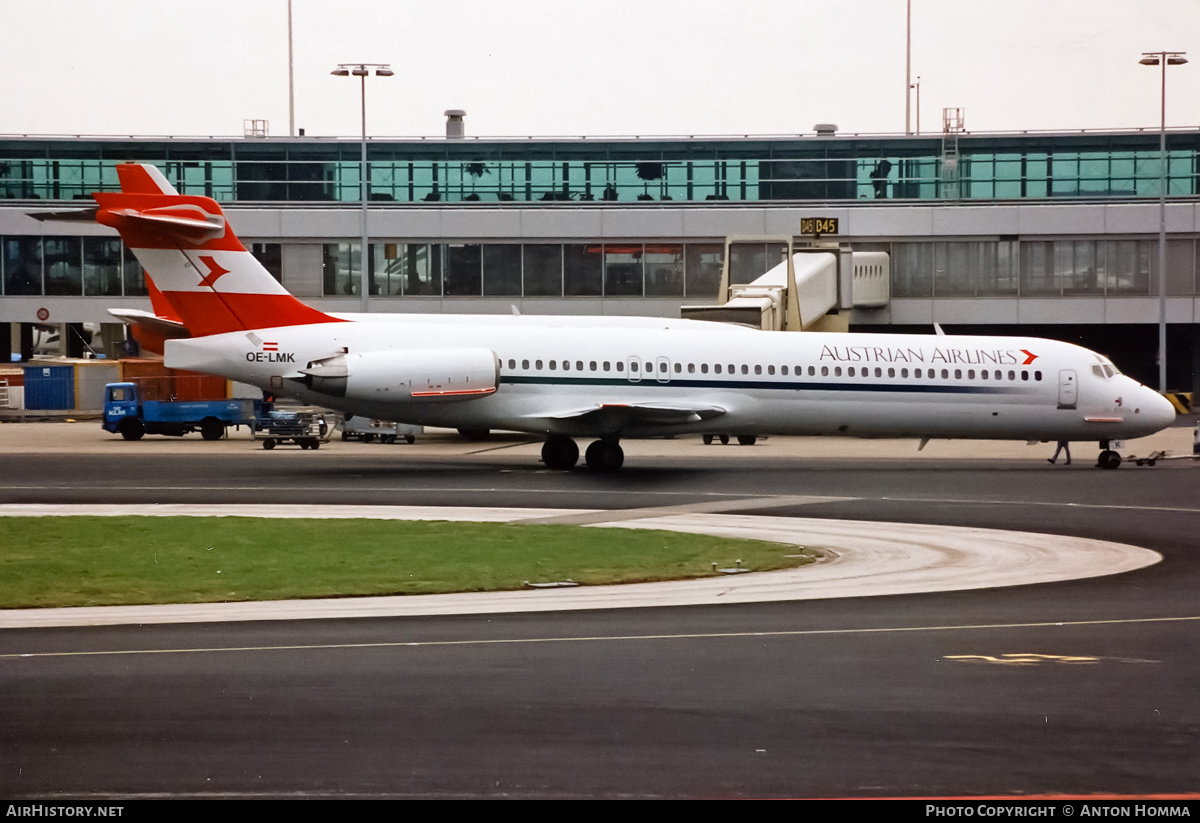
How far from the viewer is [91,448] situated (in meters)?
41.6

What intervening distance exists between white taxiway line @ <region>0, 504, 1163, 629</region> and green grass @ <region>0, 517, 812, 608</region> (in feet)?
1.83

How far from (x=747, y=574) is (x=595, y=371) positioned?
1598 centimetres

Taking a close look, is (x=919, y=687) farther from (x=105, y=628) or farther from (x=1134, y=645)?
(x=105, y=628)

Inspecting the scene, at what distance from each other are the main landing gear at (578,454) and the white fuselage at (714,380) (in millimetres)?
411

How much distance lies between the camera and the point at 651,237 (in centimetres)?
6303

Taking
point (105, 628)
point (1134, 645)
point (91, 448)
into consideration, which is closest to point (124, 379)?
point (91, 448)

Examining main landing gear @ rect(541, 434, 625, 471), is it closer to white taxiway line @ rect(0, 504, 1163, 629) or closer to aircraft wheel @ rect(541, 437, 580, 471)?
aircraft wheel @ rect(541, 437, 580, 471)

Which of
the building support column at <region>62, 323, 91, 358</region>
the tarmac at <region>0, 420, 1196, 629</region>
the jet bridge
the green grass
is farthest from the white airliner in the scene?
the building support column at <region>62, 323, 91, 358</region>

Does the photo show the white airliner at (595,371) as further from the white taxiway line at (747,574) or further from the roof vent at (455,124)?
the roof vent at (455,124)

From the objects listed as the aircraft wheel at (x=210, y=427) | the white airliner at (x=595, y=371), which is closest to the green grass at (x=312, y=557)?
the white airliner at (x=595, y=371)

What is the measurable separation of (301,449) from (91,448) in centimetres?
616

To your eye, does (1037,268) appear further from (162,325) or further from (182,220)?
(182,220)

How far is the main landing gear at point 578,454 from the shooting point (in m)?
34.5

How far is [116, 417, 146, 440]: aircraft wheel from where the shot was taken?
4569 centimetres
